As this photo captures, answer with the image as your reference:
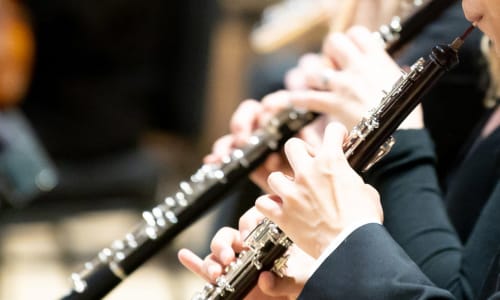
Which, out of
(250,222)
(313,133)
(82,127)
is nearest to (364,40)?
(313,133)

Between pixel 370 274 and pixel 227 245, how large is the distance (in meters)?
0.17

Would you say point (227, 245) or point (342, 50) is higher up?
point (342, 50)

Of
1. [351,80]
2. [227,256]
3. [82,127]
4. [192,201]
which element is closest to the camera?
[227,256]

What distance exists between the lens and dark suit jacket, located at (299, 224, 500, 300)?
82 centimetres

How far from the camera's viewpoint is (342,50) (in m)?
1.13

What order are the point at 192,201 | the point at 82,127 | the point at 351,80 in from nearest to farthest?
1. the point at 351,80
2. the point at 192,201
3. the point at 82,127

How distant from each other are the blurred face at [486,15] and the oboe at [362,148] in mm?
63

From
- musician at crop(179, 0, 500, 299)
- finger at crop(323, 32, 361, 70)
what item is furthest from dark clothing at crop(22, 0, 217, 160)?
finger at crop(323, 32, 361, 70)

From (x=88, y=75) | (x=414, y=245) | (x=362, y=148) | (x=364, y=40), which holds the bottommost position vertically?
(x=414, y=245)

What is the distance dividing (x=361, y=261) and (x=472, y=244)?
0.21m

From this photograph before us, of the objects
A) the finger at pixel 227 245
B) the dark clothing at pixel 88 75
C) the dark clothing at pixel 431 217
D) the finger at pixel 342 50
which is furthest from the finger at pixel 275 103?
the dark clothing at pixel 88 75

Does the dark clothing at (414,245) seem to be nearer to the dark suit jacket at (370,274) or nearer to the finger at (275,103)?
the dark suit jacket at (370,274)

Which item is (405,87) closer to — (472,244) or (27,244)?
(472,244)

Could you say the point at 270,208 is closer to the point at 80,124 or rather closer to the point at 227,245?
the point at 227,245
